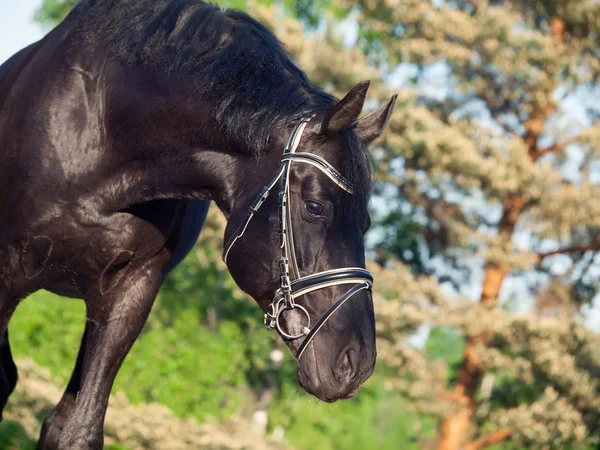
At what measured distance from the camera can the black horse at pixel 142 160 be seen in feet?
10.8

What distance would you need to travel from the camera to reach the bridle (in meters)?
3.07

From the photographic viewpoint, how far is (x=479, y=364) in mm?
→ 14414

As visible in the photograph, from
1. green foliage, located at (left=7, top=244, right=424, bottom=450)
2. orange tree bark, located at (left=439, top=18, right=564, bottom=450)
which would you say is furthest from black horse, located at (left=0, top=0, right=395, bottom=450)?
green foliage, located at (left=7, top=244, right=424, bottom=450)

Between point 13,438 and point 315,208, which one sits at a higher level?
point 315,208

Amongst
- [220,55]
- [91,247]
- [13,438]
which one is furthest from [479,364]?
[220,55]

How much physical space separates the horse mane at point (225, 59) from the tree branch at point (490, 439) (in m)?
12.2

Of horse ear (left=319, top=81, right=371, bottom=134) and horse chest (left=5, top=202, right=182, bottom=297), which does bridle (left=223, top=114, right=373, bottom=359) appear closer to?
horse ear (left=319, top=81, right=371, bottom=134)

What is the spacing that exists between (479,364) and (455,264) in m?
2.27

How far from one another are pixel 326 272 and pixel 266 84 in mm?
902

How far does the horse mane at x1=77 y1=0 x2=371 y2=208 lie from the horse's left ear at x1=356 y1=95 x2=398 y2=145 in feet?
0.48

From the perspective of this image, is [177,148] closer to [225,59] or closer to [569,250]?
[225,59]

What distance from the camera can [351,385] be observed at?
298cm

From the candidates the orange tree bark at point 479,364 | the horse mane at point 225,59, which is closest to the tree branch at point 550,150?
the orange tree bark at point 479,364

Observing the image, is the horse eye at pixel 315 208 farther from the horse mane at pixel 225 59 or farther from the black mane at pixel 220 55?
the black mane at pixel 220 55
